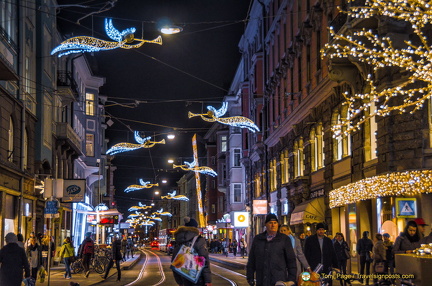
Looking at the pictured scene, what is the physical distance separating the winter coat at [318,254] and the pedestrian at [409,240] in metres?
1.46

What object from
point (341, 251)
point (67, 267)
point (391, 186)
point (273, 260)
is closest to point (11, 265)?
point (273, 260)

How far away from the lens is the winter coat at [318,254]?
16.6 metres

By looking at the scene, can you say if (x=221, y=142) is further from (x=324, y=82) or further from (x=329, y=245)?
(x=329, y=245)

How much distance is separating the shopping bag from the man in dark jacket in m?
1.22

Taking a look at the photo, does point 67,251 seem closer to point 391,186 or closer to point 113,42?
point 113,42

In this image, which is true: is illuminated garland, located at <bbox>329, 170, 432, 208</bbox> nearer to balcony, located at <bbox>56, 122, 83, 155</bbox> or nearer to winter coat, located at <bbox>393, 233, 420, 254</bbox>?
winter coat, located at <bbox>393, 233, 420, 254</bbox>

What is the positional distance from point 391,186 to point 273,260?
44.3 ft

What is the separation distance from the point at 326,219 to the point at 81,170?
106 feet

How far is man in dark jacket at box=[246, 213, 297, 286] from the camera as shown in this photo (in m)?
10.6

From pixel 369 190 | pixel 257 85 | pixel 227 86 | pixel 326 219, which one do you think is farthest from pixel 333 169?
pixel 227 86

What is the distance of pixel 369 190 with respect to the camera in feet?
83.4

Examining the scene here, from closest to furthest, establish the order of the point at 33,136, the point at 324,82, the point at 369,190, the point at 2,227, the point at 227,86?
the point at 369,190 < the point at 2,227 < the point at 324,82 < the point at 33,136 < the point at 227,86

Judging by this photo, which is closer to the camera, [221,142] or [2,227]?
[2,227]

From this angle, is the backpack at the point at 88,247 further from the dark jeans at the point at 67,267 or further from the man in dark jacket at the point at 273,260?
the man in dark jacket at the point at 273,260
